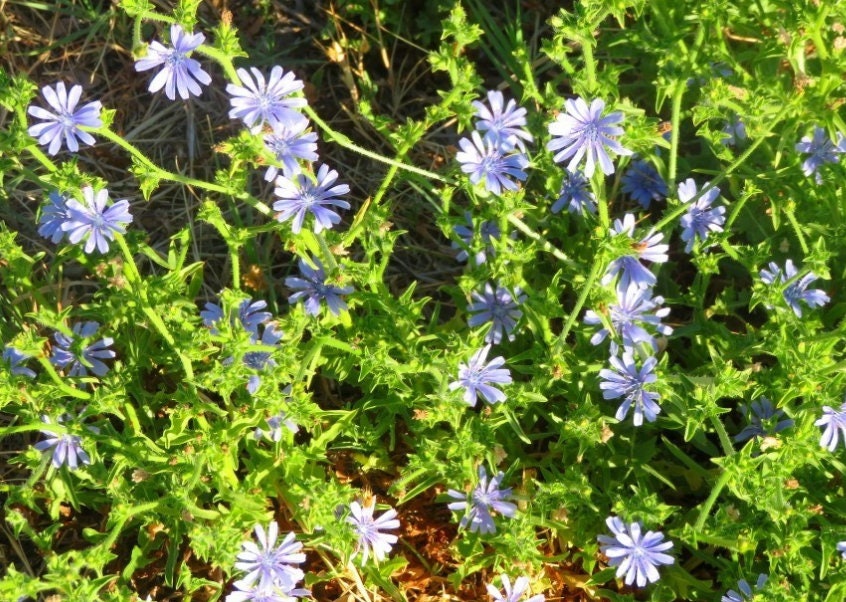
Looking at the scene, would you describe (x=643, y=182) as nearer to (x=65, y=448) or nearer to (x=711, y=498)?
(x=711, y=498)

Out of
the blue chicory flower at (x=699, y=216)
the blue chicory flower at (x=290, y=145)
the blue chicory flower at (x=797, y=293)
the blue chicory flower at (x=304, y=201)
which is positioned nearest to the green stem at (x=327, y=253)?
the blue chicory flower at (x=304, y=201)

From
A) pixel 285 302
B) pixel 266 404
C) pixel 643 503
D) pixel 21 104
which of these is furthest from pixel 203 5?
pixel 643 503

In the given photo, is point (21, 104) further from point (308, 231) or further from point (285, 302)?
point (285, 302)

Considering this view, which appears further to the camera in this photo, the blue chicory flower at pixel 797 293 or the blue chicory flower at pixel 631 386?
the blue chicory flower at pixel 797 293

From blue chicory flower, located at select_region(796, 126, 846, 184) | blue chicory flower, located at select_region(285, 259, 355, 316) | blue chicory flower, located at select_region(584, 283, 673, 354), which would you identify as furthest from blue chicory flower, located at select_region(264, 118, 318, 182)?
blue chicory flower, located at select_region(796, 126, 846, 184)

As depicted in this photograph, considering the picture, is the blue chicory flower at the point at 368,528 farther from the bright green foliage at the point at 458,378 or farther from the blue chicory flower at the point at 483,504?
the blue chicory flower at the point at 483,504

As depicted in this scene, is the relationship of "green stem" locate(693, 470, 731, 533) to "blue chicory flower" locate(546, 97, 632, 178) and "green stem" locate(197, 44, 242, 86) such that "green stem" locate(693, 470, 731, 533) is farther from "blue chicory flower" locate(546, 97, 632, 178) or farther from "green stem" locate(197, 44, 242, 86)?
"green stem" locate(197, 44, 242, 86)

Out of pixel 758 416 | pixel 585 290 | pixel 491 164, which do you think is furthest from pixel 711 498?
pixel 491 164
